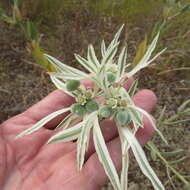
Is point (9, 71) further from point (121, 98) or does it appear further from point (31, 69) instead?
point (121, 98)

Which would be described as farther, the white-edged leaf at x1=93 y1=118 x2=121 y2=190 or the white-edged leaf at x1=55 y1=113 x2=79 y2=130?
the white-edged leaf at x1=55 y1=113 x2=79 y2=130

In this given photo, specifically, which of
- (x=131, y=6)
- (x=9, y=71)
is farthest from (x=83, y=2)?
(x=9, y=71)

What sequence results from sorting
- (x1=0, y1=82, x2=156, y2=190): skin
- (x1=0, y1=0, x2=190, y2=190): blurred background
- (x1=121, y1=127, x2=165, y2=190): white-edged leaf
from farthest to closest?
(x1=0, y1=0, x2=190, y2=190): blurred background < (x1=0, y1=82, x2=156, y2=190): skin < (x1=121, y1=127, x2=165, y2=190): white-edged leaf

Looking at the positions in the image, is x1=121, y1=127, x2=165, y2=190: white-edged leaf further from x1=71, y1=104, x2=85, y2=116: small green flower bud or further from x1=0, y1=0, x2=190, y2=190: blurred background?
x1=0, y1=0, x2=190, y2=190: blurred background

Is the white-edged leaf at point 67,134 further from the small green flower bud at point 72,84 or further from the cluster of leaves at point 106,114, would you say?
the small green flower bud at point 72,84

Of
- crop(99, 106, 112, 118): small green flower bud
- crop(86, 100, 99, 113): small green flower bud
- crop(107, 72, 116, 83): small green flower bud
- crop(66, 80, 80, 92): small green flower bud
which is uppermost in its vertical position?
crop(66, 80, 80, 92): small green flower bud

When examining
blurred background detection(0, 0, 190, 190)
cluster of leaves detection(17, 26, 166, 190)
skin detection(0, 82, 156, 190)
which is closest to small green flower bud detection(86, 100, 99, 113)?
cluster of leaves detection(17, 26, 166, 190)

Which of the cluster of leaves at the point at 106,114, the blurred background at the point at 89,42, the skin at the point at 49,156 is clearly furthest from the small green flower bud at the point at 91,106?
the blurred background at the point at 89,42
